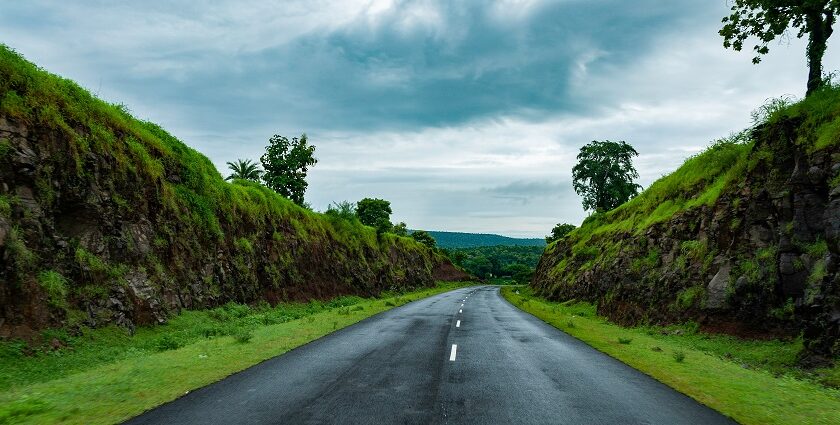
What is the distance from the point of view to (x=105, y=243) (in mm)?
15133

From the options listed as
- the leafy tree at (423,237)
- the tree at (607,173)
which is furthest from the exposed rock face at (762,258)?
the leafy tree at (423,237)

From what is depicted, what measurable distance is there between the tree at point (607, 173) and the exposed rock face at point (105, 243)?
4921cm

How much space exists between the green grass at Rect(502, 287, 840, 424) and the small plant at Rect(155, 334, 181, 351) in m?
12.1

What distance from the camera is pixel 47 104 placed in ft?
46.2

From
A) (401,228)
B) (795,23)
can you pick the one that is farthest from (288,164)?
(401,228)

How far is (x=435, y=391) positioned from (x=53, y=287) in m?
10.5

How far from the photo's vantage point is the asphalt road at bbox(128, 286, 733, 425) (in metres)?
6.50

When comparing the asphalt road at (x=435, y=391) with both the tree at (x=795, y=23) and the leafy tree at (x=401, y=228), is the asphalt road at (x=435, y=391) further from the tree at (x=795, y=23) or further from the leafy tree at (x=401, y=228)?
the leafy tree at (x=401, y=228)

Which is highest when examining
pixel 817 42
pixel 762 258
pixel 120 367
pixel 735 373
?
pixel 817 42

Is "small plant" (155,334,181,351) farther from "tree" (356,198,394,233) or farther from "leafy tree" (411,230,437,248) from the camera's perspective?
"leafy tree" (411,230,437,248)

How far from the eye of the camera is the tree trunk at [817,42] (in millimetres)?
17109

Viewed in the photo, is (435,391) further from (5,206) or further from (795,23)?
(795,23)

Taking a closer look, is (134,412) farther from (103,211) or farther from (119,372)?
(103,211)

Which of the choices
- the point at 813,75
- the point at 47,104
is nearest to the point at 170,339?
the point at 47,104
